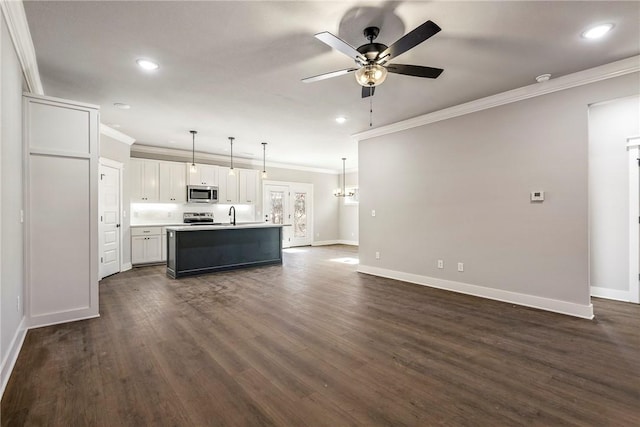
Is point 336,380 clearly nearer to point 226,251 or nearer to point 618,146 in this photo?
point 226,251

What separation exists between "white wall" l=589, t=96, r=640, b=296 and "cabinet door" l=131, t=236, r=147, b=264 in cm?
800

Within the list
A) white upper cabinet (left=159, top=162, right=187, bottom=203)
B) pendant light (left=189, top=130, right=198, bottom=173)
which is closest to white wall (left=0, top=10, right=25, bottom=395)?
pendant light (left=189, top=130, right=198, bottom=173)

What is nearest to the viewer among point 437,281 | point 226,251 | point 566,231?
point 566,231

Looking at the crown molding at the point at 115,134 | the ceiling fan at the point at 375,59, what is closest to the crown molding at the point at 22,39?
the crown molding at the point at 115,134

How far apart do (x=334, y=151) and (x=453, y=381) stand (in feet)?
20.2

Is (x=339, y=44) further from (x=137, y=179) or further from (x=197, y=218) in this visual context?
(x=197, y=218)

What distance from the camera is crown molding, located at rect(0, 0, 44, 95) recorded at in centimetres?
216

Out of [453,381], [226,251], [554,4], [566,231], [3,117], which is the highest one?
[554,4]

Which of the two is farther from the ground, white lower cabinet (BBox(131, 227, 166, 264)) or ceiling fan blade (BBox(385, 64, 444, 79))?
ceiling fan blade (BBox(385, 64, 444, 79))

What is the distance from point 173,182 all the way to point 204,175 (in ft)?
2.52

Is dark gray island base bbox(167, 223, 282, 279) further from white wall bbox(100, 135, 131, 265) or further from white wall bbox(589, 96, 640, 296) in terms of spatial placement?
white wall bbox(589, 96, 640, 296)

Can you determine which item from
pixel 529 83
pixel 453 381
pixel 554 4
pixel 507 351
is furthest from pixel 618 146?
pixel 453 381

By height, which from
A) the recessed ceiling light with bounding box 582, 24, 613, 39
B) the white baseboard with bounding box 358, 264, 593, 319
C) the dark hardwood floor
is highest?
the recessed ceiling light with bounding box 582, 24, 613, 39

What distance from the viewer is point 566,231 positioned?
345cm
